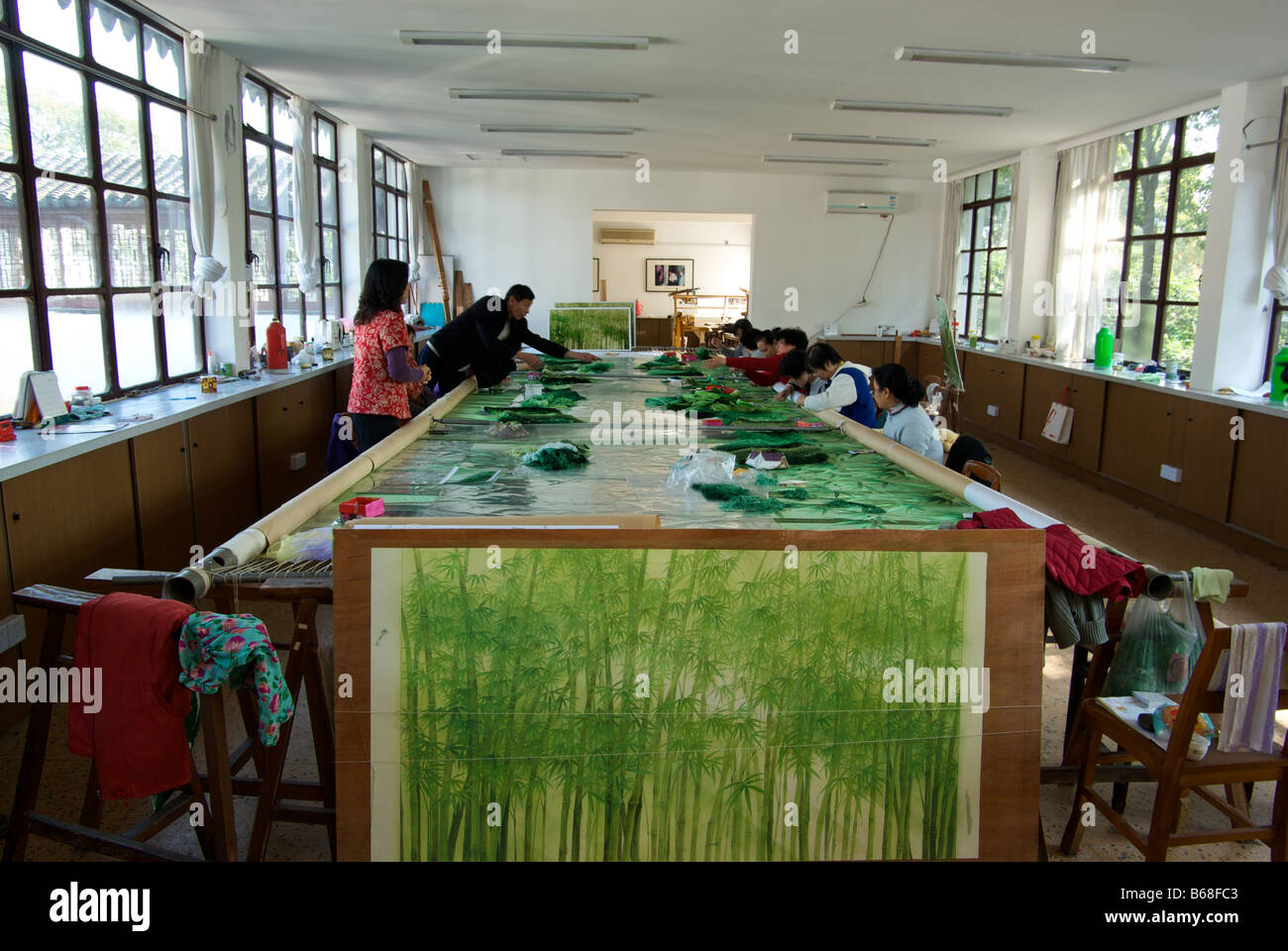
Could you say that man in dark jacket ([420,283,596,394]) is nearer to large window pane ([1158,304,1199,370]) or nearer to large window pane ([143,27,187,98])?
large window pane ([143,27,187,98])

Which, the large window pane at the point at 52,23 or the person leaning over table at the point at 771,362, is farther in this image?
the person leaning over table at the point at 771,362

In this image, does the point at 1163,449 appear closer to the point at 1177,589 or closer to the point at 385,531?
the point at 1177,589

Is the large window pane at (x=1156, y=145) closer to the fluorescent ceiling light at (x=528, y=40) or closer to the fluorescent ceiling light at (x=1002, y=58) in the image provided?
the fluorescent ceiling light at (x=1002, y=58)

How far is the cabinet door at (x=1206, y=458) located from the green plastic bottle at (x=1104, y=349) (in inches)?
46.6

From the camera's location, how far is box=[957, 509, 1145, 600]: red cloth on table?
75.0 inches

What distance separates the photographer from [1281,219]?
517 cm

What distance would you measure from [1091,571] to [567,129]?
6697 mm

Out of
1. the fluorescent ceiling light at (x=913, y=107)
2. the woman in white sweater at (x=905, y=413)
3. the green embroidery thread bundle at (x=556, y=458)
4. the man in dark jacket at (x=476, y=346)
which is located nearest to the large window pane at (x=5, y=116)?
the man in dark jacket at (x=476, y=346)

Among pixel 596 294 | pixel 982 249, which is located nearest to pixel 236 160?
pixel 982 249

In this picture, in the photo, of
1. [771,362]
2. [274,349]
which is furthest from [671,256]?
[274,349]

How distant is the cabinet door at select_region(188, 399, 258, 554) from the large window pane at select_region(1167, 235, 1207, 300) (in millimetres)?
6103

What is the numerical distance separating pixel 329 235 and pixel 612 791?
7.06 m

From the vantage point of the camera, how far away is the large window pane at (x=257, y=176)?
5941 millimetres

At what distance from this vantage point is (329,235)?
7777mm
